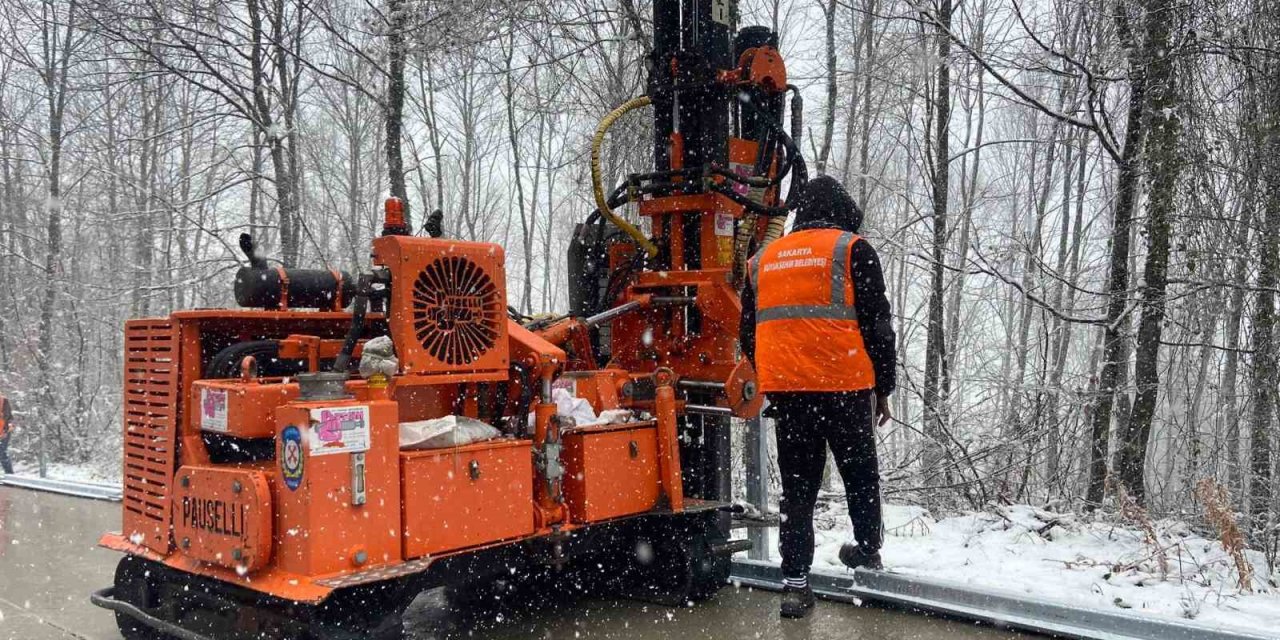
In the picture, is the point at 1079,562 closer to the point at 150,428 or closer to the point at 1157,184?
the point at 1157,184

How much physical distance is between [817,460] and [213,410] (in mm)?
2610

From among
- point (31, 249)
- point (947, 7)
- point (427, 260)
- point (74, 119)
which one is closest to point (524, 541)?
point (427, 260)

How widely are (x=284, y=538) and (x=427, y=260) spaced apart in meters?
1.23

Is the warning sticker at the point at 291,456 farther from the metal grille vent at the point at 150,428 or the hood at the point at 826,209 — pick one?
the hood at the point at 826,209

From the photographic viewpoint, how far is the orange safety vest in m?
4.28

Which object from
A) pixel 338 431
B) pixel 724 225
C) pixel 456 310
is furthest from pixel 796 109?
pixel 338 431

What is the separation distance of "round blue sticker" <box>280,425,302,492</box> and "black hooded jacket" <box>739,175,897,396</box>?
2379mm

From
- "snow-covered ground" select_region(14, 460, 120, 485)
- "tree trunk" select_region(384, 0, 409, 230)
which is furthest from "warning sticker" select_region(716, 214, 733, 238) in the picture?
"snow-covered ground" select_region(14, 460, 120, 485)

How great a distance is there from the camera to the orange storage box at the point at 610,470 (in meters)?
4.43

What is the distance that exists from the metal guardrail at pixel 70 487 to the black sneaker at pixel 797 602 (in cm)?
627

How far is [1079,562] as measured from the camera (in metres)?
5.14

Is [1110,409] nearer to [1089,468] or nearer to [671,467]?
[1089,468]

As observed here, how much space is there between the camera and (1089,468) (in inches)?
281

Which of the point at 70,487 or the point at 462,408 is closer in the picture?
the point at 462,408
